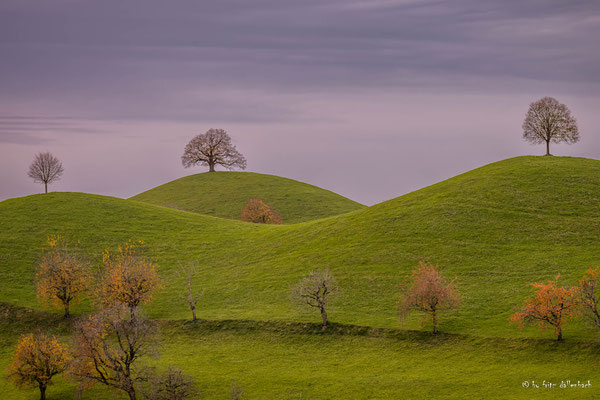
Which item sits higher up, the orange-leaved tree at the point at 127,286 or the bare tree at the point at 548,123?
the bare tree at the point at 548,123

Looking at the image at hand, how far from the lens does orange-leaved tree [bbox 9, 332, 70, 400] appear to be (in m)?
45.5

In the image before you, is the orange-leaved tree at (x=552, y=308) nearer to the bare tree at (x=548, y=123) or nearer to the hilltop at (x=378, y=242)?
the hilltop at (x=378, y=242)

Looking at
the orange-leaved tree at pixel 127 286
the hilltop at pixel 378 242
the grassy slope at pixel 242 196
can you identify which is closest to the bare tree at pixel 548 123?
the hilltop at pixel 378 242

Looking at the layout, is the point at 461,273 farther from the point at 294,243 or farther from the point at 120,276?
the point at 120,276

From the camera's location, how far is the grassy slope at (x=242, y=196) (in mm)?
133875

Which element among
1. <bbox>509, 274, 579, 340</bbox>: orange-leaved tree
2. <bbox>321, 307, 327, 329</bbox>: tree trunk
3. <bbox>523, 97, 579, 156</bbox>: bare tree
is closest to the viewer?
<bbox>509, 274, 579, 340</bbox>: orange-leaved tree

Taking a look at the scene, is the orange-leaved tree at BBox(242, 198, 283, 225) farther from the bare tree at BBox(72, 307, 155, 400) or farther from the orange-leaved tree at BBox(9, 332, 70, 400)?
the bare tree at BBox(72, 307, 155, 400)

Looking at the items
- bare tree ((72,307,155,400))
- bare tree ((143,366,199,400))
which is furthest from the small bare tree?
bare tree ((143,366,199,400))

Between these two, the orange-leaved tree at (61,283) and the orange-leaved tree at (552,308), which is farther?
the orange-leaved tree at (61,283)

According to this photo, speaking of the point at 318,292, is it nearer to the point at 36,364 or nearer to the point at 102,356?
the point at 102,356

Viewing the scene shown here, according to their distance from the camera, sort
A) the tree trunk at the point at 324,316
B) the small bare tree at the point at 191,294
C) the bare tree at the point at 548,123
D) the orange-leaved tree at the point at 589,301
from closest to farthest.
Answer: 1. the orange-leaved tree at the point at 589,301
2. the tree trunk at the point at 324,316
3. the small bare tree at the point at 191,294
4. the bare tree at the point at 548,123

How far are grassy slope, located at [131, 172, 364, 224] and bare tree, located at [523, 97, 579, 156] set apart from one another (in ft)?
160

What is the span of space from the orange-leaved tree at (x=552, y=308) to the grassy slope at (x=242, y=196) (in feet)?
269

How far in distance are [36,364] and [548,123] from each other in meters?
93.4
